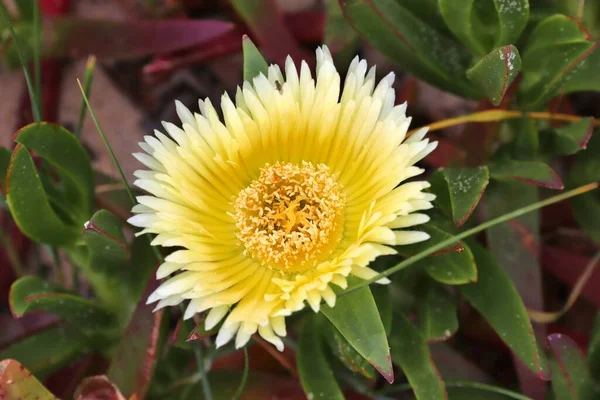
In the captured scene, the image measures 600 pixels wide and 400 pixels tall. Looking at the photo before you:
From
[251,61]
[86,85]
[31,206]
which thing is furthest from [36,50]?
[251,61]

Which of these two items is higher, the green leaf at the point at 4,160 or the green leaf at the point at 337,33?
the green leaf at the point at 4,160

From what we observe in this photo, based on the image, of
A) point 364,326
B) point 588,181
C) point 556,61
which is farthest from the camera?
point 588,181

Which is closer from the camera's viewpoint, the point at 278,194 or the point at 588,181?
the point at 278,194

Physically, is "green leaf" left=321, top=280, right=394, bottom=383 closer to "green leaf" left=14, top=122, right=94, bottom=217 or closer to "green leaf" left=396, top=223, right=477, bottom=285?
"green leaf" left=396, top=223, right=477, bottom=285

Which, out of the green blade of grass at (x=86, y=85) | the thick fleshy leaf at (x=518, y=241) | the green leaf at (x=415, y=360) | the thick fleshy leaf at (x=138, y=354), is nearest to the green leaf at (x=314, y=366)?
the green leaf at (x=415, y=360)

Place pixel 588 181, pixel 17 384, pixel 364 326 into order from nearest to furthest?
1. pixel 364 326
2. pixel 17 384
3. pixel 588 181

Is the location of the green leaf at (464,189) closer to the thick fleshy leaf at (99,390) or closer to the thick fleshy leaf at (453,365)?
the thick fleshy leaf at (453,365)

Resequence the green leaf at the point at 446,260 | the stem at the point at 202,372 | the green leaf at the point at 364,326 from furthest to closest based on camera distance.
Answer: the stem at the point at 202,372 < the green leaf at the point at 446,260 < the green leaf at the point at 364,326

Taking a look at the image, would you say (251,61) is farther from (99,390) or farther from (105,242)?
(99,390)
